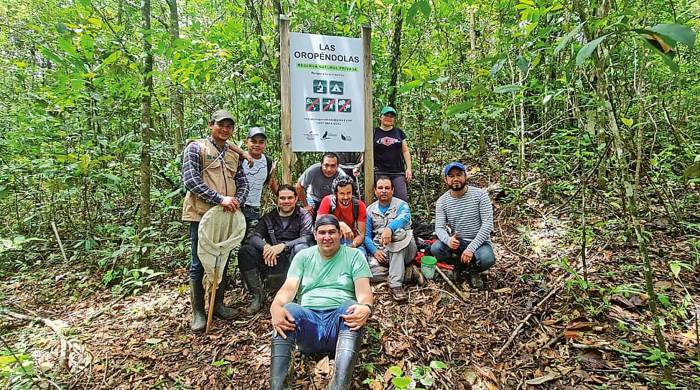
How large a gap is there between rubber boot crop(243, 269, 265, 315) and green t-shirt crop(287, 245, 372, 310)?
33.8 inches

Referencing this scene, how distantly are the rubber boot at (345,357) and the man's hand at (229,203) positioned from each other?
65.0 inches

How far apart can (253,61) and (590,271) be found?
514 centimetres

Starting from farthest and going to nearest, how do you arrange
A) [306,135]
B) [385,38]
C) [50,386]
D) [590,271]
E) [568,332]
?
[385,38] < [306,135] < [590,271] < [568,332] < [50,386]

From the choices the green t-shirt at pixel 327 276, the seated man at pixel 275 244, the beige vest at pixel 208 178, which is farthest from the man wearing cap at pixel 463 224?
the beige vest at pixel 208 178

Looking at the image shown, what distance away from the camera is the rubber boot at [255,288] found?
13.6ft

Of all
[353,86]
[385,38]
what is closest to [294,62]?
[353,86]

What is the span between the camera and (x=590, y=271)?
4070mm

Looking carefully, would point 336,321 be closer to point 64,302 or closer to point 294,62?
point 294,62

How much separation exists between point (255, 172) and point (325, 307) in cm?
202

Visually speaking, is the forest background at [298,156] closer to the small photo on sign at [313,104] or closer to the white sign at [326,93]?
the white sign at [326,93]

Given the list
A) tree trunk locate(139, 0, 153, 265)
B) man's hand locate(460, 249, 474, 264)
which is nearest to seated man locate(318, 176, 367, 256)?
man's hand locate(460, 249, 474, 264)

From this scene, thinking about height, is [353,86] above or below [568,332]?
above

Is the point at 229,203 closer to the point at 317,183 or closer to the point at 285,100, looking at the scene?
the point at 317,183

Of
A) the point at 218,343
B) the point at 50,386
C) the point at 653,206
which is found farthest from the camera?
the point at 653,206
